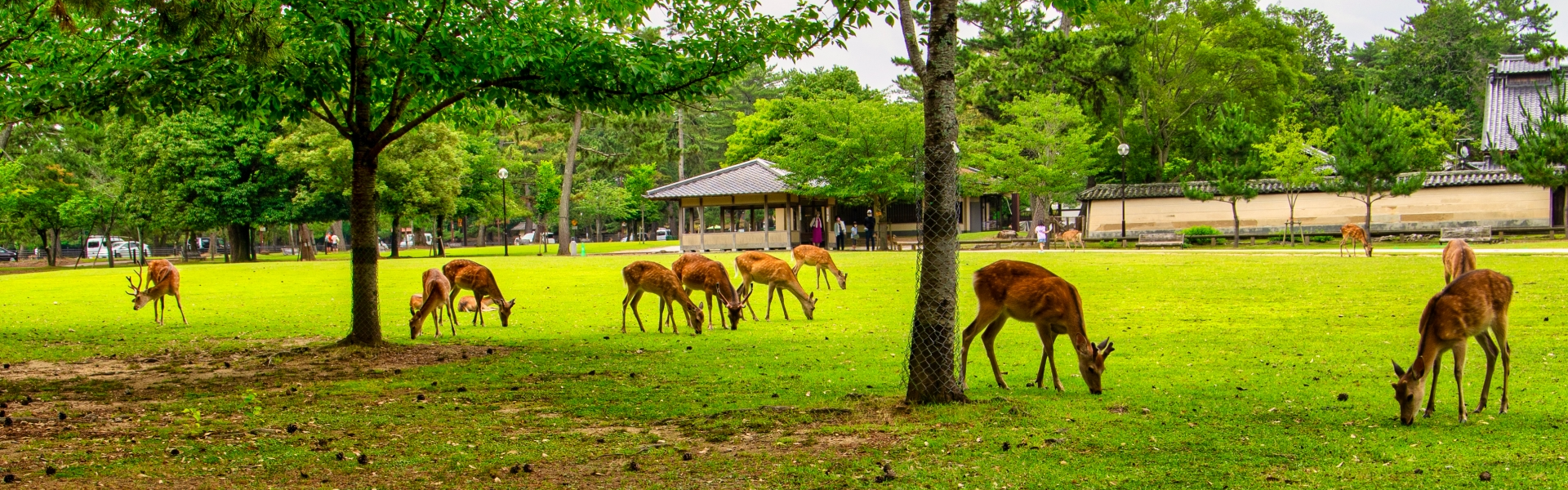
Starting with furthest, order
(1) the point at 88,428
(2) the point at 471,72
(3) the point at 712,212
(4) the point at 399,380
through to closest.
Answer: (3) the point at 712,212
(2) the point at 471,72
(4) the point at 399,380
(1) the point at 88,428

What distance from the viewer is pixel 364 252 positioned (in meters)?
11.0

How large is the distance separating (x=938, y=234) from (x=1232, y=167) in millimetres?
36337

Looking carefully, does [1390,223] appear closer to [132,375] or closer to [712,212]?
[132,375]

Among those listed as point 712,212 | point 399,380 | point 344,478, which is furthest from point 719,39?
point 712,212

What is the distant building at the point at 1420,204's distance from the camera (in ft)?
128

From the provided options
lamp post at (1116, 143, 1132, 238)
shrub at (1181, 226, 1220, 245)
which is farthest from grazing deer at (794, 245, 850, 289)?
shrub at (1181, 226, 1220, 245)

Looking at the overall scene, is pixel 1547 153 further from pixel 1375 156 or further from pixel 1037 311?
pixel 1037 311

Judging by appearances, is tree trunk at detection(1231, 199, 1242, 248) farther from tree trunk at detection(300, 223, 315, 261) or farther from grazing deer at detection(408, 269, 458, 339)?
tree trunk at detection(300, 223, 315, 261)

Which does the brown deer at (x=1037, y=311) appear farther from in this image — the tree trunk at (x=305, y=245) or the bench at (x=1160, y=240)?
the tree trunk at (x=305, y=245)

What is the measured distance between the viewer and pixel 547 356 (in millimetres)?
10820

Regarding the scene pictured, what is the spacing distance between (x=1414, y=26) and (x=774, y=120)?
53.2 metres

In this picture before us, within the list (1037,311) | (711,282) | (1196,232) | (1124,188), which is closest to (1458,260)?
(1037,311)

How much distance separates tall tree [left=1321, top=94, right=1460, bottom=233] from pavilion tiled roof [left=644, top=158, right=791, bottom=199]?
68.1ft

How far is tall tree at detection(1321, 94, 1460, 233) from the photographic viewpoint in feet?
117
